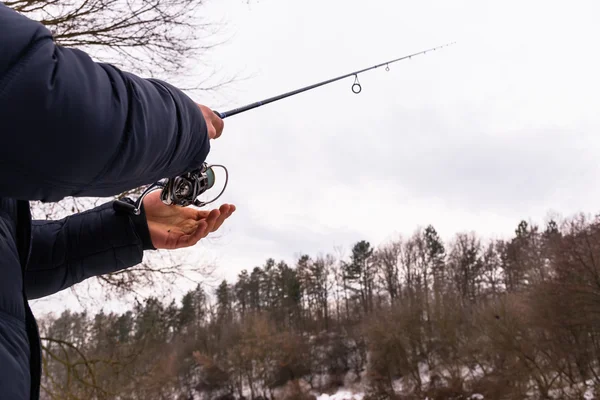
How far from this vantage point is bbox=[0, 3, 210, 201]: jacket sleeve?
2.52 feet

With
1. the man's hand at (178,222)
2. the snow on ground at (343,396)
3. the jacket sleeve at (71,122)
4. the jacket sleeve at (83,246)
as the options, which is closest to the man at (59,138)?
the jacket sleeve at (71,122)

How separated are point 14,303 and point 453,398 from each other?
2751 cm

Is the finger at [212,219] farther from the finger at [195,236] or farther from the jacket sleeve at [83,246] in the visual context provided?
the jacket sleeve at [83,246]

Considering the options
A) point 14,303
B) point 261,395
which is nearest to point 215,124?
point 14,303

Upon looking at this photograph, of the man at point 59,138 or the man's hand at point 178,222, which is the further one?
the man's hand at point 178,222

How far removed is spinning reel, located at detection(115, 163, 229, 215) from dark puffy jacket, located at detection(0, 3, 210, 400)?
22.8 inches

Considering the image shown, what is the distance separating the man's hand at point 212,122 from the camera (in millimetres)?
1268

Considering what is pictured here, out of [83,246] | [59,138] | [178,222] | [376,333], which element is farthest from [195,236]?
A: [376,333]

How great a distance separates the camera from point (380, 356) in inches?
1120

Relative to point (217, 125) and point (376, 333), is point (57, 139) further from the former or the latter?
point (376, 333)

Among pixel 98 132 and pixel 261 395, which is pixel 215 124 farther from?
pixel 261 395

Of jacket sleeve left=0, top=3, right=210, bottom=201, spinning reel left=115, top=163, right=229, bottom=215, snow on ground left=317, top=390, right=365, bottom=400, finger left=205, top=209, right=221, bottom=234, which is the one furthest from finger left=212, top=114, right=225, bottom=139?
snow on ground left=317, top=390, right=365, bottom=400

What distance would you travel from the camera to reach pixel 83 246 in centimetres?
172

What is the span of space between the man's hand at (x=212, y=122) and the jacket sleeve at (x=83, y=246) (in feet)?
2.19
